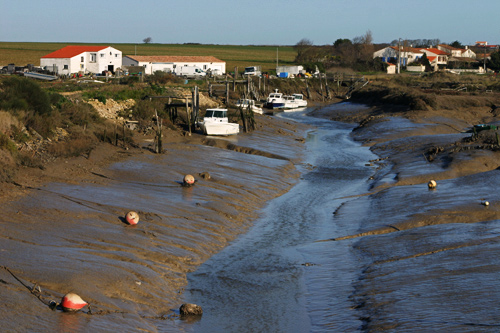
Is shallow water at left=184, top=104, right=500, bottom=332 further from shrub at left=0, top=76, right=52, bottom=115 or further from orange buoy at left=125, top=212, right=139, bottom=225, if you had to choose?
shrub at left=0, top=76, right=52, bottom=115

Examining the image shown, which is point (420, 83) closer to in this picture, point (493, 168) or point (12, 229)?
point (493, 168)

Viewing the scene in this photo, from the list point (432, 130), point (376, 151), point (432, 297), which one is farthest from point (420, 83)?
point (432, 297)

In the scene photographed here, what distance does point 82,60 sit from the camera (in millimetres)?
90438

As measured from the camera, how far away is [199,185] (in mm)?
27719

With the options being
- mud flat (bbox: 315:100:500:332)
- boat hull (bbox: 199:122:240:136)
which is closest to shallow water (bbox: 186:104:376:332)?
mud flat (bbox: 315:100:500:332)

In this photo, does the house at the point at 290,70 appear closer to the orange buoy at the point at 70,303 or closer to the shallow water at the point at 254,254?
the shallow water at the point at 254,254

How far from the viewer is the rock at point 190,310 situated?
48.0ft

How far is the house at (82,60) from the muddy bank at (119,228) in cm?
5836

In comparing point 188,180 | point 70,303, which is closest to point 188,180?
point 188,180

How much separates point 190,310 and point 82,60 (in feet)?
266

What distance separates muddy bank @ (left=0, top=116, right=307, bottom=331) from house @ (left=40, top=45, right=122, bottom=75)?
58.4 metres

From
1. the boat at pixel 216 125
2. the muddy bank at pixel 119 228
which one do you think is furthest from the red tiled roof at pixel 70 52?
the muddy bank at pixel 119 228

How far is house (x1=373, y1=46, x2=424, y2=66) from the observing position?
473 feet

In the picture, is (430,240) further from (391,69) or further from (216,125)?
(391,69)
